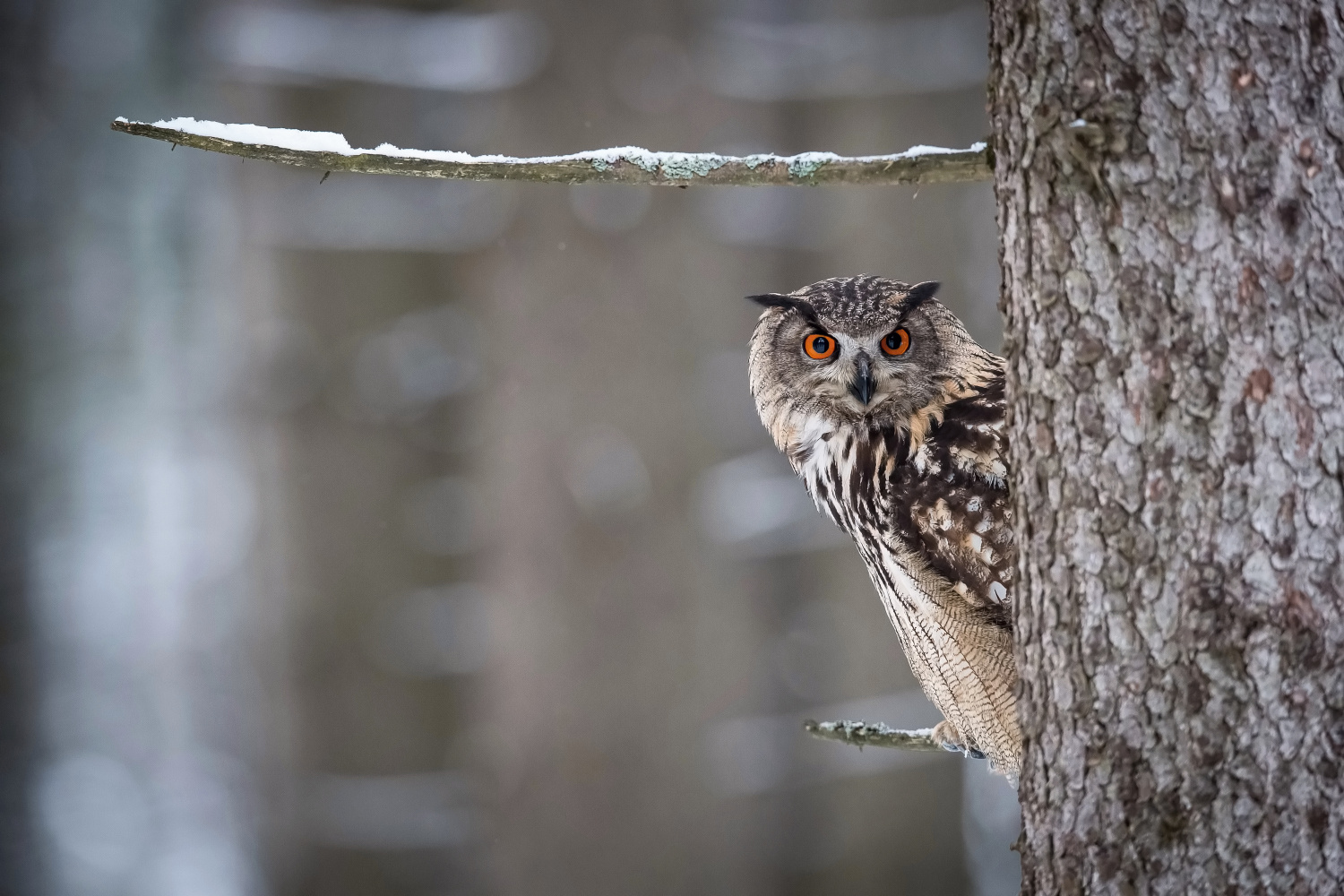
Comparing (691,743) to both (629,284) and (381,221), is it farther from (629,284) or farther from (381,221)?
(381,221)

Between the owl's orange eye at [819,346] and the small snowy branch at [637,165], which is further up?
the small snowy branch at [637,165]

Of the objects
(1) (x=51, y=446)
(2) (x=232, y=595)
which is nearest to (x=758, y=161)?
(2) (x=232, y=595)

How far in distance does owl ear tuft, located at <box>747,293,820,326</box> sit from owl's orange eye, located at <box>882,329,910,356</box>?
7.4 inches

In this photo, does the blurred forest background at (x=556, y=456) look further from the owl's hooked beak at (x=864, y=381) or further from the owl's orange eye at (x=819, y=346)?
the owl's hooked beak at (x=864, y=381)

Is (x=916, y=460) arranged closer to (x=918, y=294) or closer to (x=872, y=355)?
(x=872, y=355)

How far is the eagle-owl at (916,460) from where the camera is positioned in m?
2.25

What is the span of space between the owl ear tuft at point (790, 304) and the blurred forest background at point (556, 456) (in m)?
1.48

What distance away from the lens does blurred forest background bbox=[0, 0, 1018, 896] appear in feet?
14.0

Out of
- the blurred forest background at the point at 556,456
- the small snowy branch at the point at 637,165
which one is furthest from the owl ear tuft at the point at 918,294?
the blurred forest background at the point at 556,456

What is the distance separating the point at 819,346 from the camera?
2.69m

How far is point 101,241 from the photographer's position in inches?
261

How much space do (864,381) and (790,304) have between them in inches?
13.2

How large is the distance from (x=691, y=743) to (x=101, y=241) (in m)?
4.98

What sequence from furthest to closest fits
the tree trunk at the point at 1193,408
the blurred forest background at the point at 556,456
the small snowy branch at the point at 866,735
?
the blurred forest background at the point at 556,456 < the small snowy branch at the point at 866,735 < the tree trunk at the point at 1193,408
